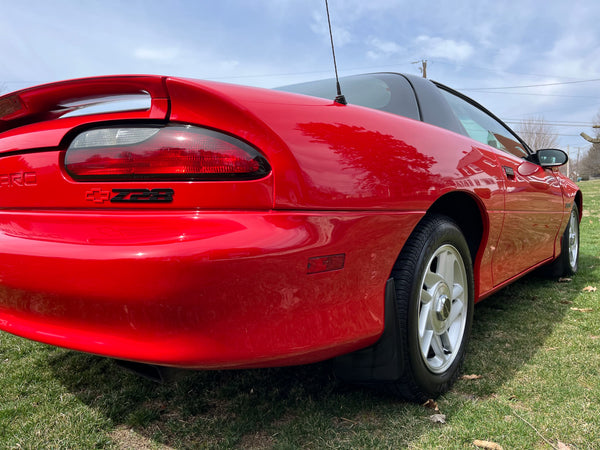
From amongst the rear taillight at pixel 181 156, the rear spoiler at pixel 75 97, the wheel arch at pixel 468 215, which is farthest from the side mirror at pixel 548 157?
the rear spoiler at pixel 75 97

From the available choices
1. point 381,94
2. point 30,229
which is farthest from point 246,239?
point 381,94

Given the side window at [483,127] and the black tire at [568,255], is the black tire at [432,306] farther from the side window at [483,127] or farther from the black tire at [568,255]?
the black tire at [568,255]

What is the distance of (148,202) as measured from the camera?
47.9 inches

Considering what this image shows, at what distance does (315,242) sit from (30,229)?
0.87 meters

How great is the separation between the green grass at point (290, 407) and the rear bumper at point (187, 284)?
44cm

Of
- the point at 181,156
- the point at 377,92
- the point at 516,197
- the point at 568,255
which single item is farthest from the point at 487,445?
the point at 568,255

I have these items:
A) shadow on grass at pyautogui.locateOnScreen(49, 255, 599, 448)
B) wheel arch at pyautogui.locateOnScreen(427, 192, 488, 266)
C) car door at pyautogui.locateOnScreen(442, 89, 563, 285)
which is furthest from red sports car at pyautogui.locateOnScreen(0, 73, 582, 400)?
car door at pyautogui.locateOnScreen(442, 89, 563, 285)

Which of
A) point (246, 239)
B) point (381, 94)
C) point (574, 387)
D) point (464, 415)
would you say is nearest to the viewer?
point (246, 239)

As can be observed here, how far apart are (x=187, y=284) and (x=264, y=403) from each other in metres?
0.86

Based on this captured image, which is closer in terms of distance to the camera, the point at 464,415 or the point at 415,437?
the point at 415,437

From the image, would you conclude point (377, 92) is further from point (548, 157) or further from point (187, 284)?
point (548, 157)

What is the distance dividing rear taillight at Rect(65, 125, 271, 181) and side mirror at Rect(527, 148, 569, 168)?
8.66 ft

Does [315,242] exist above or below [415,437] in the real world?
above

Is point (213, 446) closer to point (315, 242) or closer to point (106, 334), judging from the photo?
point (106, 334)
